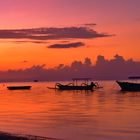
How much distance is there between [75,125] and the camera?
31359 mm

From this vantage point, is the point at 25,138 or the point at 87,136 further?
the point at 87,136

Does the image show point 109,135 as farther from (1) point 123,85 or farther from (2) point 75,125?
(1) point 123,85

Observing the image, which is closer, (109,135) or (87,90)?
(109,135)

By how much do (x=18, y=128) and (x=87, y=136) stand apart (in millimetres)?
5933

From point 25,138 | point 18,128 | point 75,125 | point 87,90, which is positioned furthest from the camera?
point 87,90

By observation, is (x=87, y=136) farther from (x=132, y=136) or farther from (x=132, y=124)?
(x=132, y=124)

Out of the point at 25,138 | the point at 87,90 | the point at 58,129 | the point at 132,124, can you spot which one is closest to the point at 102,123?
the point at 132,124

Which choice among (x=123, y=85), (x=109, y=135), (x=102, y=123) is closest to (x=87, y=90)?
(x=123, y=85)

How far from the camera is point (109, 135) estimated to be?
2588cm

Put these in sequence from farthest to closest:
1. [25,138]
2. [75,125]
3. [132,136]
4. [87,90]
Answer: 1. [87,90]
2. [75,125]
3. [132,136]
4. [25,138]

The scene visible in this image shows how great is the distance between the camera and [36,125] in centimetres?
3144

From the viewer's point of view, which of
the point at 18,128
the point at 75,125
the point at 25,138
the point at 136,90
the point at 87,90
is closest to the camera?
the point at 25,138

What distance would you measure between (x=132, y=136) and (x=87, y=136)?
113 inches

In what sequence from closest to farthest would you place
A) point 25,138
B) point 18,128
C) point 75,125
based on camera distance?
point 25,138 → point 18,128 → point 75,125
